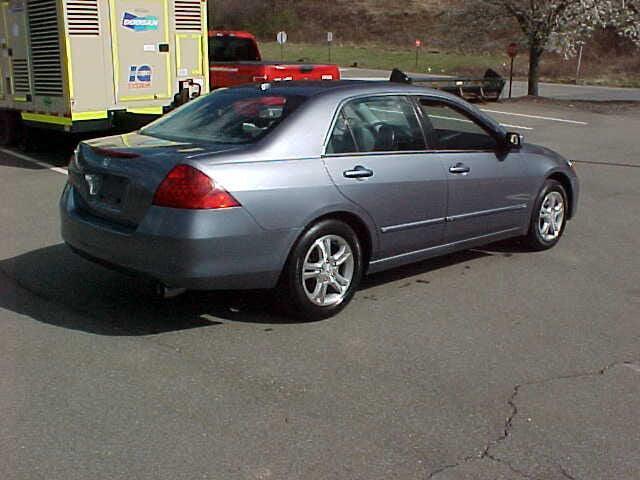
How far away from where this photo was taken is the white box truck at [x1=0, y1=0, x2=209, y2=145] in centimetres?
1134

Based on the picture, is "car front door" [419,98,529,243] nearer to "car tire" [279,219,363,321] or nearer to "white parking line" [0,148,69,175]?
"car tire" [279,219,363,321]

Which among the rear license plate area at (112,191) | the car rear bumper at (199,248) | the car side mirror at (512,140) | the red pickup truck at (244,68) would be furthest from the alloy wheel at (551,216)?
the red pickup truck at (244,68)

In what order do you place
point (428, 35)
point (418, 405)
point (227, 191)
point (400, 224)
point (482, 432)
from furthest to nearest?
point (428, 35) < point (400, 224) < point (227, 191) < point (418, 405) < point (482, 432)

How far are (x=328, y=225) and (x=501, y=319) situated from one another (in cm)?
137

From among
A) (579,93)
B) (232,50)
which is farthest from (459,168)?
(579,93)

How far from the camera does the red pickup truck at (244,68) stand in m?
13.9

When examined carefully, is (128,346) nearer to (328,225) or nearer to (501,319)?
(328,225)

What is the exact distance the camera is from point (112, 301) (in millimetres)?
5461

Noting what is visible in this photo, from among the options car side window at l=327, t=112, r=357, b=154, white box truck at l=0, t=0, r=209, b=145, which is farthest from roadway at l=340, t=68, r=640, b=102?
car side window at l=327, t=112, r=357, b=154

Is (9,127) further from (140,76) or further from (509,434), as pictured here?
(509,434)

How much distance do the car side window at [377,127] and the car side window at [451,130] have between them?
132mm

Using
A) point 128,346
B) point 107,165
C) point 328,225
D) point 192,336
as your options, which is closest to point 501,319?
point 328,225

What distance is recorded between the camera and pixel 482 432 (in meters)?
3.68

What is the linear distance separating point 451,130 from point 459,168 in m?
0.48
